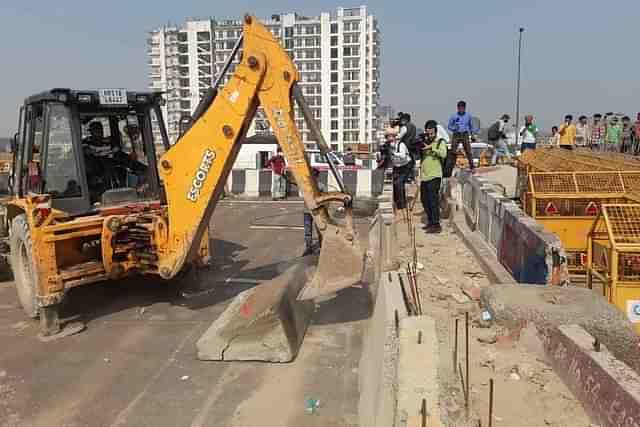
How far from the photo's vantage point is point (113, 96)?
21.1 ft

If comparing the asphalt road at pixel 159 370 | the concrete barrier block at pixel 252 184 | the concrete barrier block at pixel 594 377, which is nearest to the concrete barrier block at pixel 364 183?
the concrete barrier block at pixel 252 184

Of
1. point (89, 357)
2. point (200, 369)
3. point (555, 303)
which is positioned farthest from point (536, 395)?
point (89, 357)

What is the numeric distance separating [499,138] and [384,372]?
51.1 ft

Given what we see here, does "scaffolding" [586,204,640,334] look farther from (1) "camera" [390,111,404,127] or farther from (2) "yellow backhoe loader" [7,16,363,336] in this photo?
(1) "camera" [390,111,404,127]

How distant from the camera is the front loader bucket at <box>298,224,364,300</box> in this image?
17.1 ft

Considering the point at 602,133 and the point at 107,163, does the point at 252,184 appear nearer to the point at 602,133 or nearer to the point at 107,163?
the point at 107,163

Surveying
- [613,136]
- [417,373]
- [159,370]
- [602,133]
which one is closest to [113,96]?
[159,370]

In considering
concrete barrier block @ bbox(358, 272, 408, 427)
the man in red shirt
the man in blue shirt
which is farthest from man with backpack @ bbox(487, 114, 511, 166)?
concrete barrier block @ bbox(358, 272, 408, 427)

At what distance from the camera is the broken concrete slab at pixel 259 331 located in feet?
16.9

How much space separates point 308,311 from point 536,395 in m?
3.22

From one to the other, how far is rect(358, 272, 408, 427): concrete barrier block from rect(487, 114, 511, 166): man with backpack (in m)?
13.3

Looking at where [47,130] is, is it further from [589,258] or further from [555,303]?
[589,258]

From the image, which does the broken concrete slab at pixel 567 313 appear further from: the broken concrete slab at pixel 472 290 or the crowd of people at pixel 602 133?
the crowd of people at pixel 602 133

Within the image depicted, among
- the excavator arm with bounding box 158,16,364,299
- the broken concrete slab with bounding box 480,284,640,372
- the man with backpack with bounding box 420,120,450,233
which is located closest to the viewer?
the broken concrete slab with bounding box 480,284,640,372
